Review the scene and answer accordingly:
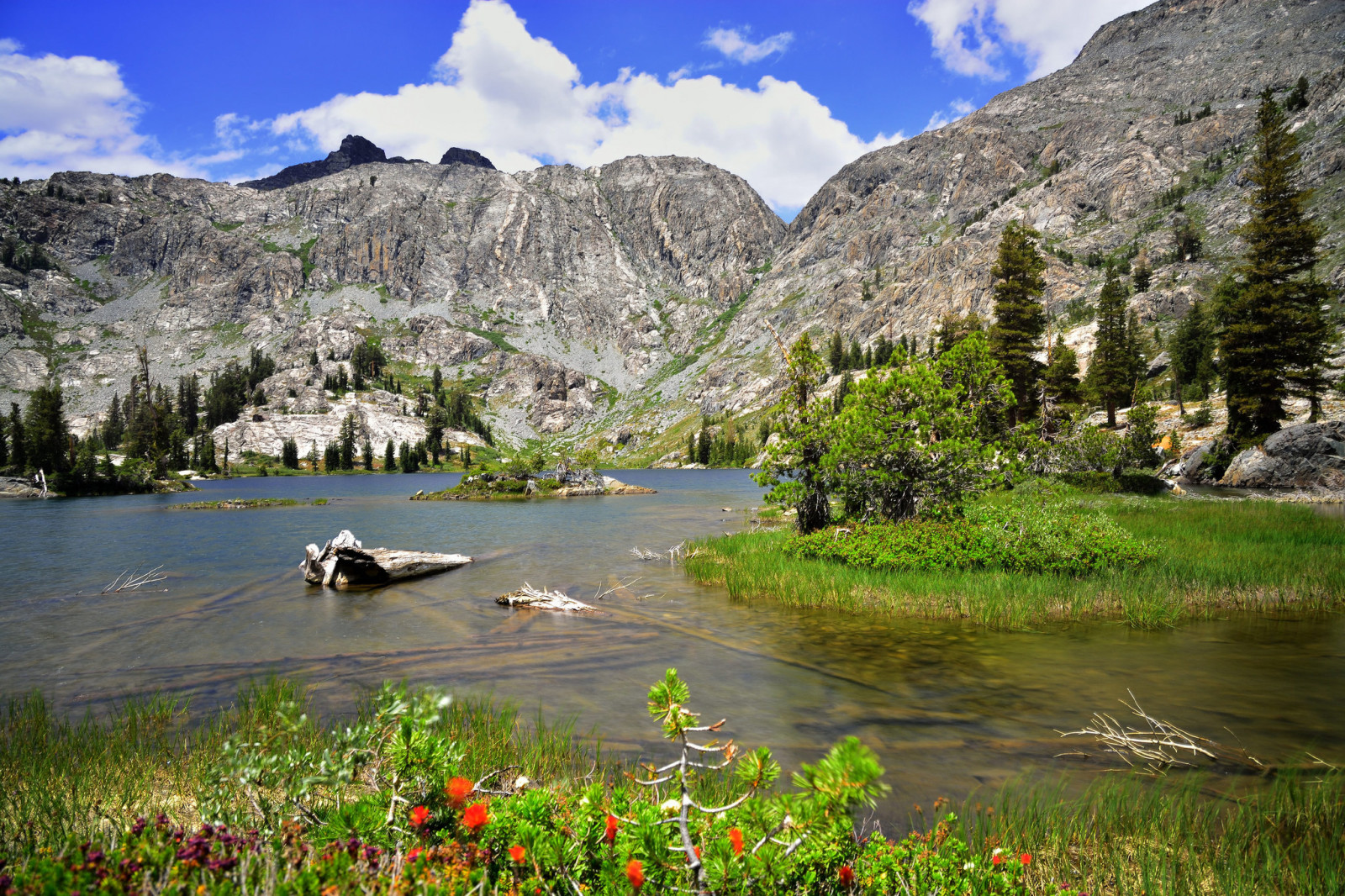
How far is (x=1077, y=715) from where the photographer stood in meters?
10.1

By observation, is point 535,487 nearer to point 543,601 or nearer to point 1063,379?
point 543,601

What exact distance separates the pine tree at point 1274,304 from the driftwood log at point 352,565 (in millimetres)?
63613

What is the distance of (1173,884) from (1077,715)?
5623 mm

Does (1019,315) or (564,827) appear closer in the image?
(564,827)

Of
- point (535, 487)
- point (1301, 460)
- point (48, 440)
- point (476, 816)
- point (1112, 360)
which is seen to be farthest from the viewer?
point (48, 440)

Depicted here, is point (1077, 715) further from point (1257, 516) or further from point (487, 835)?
point (1257, 516)

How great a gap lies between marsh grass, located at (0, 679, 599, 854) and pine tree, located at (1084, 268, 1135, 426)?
8489 cm

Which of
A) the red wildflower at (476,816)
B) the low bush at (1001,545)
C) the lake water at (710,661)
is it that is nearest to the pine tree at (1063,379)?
the low bush at (1001,545)

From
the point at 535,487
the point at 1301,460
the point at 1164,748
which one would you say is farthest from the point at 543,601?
the point at 535,487

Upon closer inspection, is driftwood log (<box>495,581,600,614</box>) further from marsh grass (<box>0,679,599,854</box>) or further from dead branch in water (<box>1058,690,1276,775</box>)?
dead branch in water (<box>1058,690,1276,775</box>)

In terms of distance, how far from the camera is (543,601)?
64.0 ft

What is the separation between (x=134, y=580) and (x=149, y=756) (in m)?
22.6

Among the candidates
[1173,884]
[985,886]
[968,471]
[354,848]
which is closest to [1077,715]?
[1173,884]

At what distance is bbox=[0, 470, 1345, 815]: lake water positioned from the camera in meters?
9.77
